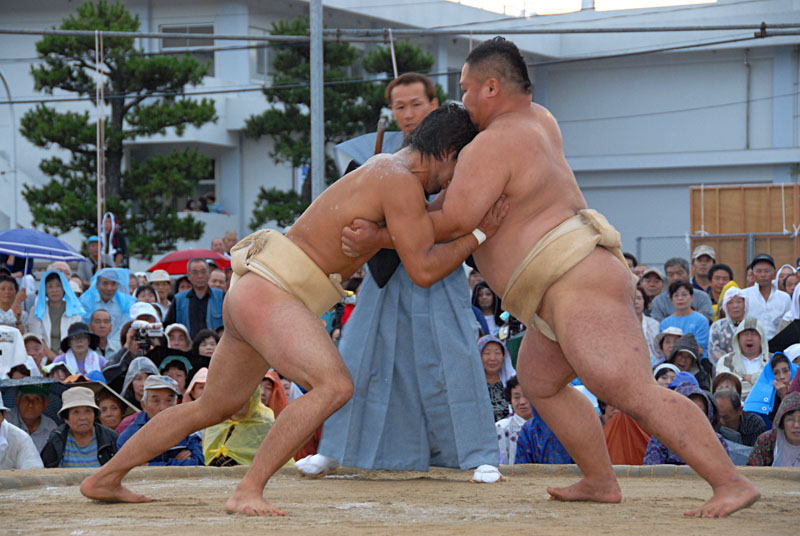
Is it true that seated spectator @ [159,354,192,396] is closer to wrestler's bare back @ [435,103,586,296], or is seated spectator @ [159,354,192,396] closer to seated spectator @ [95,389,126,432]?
seated spectator @ [95,389,126,432]

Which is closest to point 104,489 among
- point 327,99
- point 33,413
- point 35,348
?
point 33,413

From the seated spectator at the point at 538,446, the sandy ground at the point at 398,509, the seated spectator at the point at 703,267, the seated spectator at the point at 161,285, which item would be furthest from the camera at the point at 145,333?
the seated spectator at the point at 703,267

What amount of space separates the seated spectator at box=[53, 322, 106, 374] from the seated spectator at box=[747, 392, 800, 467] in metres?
3.95

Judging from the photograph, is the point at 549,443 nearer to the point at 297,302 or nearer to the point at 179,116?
the point at 297,302

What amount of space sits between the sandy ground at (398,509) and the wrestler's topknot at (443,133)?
1.09m

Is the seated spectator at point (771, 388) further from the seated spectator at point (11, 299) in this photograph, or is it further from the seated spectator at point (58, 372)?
the seated spectator at point (11, 299)

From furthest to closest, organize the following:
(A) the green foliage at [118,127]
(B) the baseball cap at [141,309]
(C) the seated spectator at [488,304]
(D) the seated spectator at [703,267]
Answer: (A) the green foliage at [118,127], (D) the seated spectator at [703,267], (C) the seated spectator at [488,304], (B) the baseball cap at [141,309]

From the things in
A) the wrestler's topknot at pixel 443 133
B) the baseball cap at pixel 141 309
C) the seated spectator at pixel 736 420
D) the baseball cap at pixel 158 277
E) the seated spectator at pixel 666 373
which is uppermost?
the wrestler's topknot at pixel 443 133

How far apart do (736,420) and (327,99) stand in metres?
10.7

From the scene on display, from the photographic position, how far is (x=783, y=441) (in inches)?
186

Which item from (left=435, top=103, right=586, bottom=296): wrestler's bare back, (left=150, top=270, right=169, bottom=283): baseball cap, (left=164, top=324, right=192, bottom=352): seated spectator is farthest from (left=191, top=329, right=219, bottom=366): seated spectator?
(left=435, top=103, right=586, bottom=296): wrestler's bare back

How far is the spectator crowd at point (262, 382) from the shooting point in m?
4.89

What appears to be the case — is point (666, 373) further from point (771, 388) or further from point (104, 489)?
point (104, 489)

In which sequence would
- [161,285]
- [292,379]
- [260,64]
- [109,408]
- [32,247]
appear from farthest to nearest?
[260,64] < [32,247] < [161,285] < [109,408] < [292,379]
